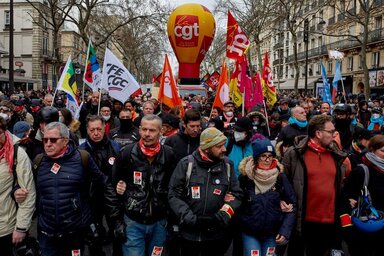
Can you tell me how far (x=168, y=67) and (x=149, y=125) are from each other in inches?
174

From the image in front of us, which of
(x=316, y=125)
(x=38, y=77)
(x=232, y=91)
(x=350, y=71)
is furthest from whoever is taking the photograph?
(x=38, y=77)

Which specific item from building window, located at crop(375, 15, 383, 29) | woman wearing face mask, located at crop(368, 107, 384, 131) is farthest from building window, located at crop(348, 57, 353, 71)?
woman wearing face mask, located at crop(368, 107, 384, 131)

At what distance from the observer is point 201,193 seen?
352 cm

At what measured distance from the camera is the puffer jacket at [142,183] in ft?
11.8

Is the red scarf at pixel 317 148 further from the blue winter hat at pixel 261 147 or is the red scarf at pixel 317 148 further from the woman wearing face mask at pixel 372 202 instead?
the blue winter hat at pixel 261 147

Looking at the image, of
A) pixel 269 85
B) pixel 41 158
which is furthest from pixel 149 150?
pixel 269 85

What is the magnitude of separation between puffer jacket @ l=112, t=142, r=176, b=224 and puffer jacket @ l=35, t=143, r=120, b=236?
16 cm

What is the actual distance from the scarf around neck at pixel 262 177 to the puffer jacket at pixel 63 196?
1.24m

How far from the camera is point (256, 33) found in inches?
1431

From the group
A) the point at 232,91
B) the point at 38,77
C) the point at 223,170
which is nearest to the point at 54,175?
the point at 223,170

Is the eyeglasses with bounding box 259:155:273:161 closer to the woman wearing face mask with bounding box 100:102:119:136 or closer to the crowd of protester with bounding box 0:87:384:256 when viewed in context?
the crowd of protester with bounding box 0:87:384:256

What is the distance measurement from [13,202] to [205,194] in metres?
1.66

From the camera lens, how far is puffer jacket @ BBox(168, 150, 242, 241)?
138 inches

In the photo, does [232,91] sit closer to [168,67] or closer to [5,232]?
[168,67]
